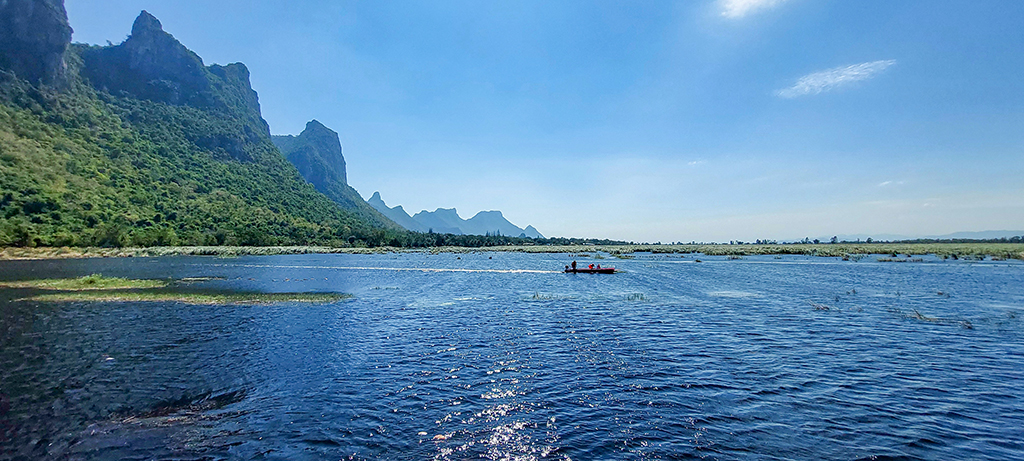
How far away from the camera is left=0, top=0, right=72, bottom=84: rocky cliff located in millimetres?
186337

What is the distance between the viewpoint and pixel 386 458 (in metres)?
11.7

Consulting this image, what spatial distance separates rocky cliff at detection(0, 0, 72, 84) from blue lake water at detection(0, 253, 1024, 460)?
810ft

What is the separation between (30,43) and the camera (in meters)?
193

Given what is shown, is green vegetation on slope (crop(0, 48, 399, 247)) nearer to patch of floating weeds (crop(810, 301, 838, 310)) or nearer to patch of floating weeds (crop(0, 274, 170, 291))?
patch of floating weeds (crop(0, 274, 170, 291))

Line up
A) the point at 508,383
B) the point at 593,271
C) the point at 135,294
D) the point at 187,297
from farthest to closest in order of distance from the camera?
the point at 593,271 → the point at 135,294 → the point at 187,297 → the point at 508,383

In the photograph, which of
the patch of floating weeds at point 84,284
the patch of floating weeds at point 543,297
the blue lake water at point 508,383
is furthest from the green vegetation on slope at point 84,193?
the patch of floating weeds at point 543,297

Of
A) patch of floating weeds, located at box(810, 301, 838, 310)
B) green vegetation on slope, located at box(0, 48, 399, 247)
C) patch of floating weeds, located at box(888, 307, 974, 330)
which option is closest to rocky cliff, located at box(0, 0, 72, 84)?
green vegetation on slope, located at box(0, 48, 399, 247)

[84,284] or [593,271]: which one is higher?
[84,284]

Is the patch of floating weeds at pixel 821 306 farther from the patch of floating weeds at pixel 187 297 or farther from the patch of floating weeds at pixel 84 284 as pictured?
the patch of floating weeds at pixel 84 284

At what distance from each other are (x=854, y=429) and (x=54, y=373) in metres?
32.8

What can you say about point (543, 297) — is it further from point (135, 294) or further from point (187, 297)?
point (135, 294)

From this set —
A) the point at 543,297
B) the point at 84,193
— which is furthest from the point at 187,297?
the point at 84,193

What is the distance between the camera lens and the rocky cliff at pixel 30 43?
611ft

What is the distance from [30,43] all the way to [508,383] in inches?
11789
